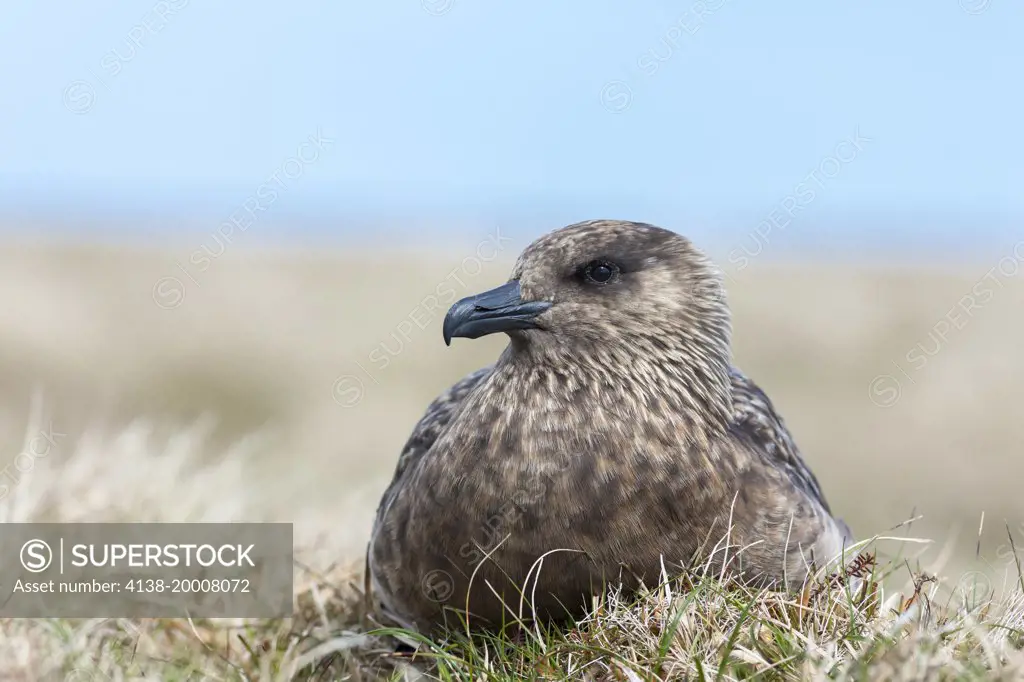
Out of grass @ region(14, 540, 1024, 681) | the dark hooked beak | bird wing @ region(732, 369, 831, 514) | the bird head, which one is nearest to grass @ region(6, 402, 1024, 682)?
grass @ region(14, 540, 1024, 681)

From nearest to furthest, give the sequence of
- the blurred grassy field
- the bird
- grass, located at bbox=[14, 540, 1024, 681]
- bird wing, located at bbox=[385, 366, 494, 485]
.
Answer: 1. grass, located at bbox=[14, 540, 1024, 681]
2. the bird
3. bird wing, located at bbox=[385, 366, 494, 485]
4. the blurred grassy field

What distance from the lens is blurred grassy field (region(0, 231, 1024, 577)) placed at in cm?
1117

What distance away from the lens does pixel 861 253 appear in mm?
20469

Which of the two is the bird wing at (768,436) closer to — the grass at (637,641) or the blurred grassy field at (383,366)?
the grass at (637,641)

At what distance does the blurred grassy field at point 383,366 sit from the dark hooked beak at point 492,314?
17.3 feet

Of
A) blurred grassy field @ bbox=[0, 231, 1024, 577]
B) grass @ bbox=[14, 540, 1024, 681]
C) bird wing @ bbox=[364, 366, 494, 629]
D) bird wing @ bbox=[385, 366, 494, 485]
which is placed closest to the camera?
grass @ bbox=[14, 540, 1024, 681]

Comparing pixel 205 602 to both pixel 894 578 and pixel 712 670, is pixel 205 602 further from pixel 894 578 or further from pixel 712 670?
pixel 894 578

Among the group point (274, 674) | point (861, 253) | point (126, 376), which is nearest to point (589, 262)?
point (274, 674)

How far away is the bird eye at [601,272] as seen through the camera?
153 inches

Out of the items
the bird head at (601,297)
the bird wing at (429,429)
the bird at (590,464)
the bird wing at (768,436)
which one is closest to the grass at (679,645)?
the bird at (590,464)

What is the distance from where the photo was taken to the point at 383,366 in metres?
12.5

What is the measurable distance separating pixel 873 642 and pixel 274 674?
80.3 inches

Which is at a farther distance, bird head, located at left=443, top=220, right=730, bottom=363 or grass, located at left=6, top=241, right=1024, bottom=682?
bird head, located at left=443, top=220, right=730, bottom=363

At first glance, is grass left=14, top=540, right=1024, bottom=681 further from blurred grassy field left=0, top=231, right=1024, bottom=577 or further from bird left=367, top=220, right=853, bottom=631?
blurred grassy field left=0, top=231, right=1024, bottom=577
